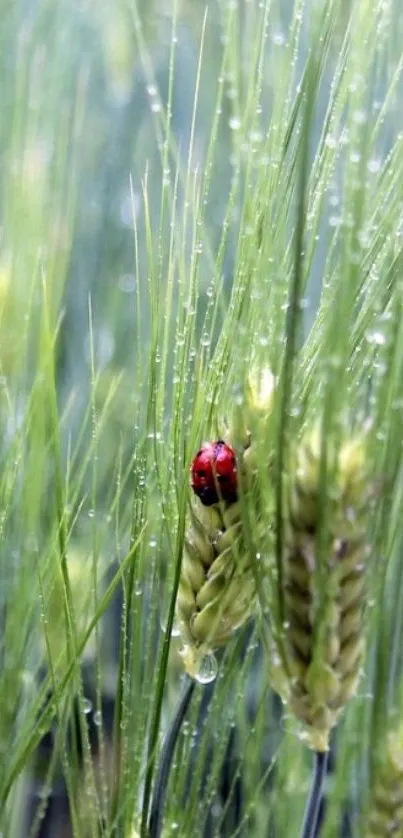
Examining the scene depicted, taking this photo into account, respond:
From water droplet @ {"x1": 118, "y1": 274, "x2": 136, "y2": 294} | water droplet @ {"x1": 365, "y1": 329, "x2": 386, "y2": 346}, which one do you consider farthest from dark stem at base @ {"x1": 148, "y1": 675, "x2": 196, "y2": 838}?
water droplet @ {"x1": 118, "y1": 274, "x2": 136, "y2": 294}

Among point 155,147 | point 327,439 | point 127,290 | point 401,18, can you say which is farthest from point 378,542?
point 155,147

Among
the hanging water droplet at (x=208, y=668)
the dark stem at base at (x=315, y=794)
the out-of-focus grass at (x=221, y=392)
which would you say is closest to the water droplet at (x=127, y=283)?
the out-of-focus grass at (x=221, y=392)

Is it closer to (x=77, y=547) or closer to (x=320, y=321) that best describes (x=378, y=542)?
(x=320, y=321)

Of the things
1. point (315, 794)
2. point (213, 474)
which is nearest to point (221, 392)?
point (213, 474)

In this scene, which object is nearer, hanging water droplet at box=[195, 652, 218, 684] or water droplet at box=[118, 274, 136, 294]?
hanging water droplet at box=[195, 652, 218, 684]

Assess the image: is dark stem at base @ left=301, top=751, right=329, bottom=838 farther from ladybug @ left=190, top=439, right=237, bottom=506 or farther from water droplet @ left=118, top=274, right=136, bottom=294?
water droplet @ left=118, top=274, right=136, bottom=294

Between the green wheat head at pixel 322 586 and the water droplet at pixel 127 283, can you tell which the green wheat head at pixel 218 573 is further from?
the water droplet at pixel 127 283
